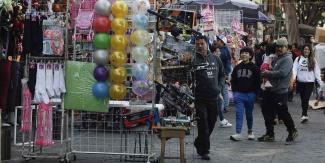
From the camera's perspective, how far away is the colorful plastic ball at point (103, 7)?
9.14 metres

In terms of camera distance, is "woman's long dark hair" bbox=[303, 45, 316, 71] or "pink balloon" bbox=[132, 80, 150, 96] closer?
"pink balloon" bbox=[132, 80, 150, 96]

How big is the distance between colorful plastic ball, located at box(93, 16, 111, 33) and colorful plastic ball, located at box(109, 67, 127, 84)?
0.56 meters

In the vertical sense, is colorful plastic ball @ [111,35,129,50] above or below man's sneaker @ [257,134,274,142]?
above

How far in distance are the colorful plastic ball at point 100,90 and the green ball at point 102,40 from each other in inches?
20.5

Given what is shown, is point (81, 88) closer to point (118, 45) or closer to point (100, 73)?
point (100, 73)

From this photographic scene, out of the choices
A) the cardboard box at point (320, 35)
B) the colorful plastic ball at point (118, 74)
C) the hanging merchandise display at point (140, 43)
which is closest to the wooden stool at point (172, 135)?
the hanging merchandise display at point (140, 43)

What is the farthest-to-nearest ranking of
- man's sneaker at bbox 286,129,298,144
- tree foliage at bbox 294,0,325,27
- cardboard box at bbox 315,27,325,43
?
tree foliage at bbox 294,0,325,27 → cardboard box at bbox 315,27,325,43 → man's sneaker at bbox 286,129,298,144

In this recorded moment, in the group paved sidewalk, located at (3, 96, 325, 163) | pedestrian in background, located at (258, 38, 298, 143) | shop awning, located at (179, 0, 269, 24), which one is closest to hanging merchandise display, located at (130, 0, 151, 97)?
paved sidewalk, located at (3, 96, 325, 163)

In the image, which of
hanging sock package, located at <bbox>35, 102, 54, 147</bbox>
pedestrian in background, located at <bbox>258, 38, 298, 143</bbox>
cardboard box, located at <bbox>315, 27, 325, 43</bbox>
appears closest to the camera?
hanging sock package, located at <bbox>35, 102, 54, 147</bbox>

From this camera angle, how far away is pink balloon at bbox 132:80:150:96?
929 centimetres

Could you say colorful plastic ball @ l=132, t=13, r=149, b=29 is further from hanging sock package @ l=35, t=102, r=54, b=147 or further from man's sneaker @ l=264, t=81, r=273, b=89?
man's sneaker @ l=264, t=81, r=273, b=89

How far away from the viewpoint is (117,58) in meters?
9.11

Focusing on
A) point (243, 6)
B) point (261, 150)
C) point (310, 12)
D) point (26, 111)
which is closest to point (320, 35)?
point (243, 6)

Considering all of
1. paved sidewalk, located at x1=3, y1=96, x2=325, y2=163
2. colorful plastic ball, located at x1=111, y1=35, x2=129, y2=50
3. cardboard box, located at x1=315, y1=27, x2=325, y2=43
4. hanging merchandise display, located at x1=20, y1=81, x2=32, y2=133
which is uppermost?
cardboard box, located at x1=315, y1=27, x2=325, y2=43
